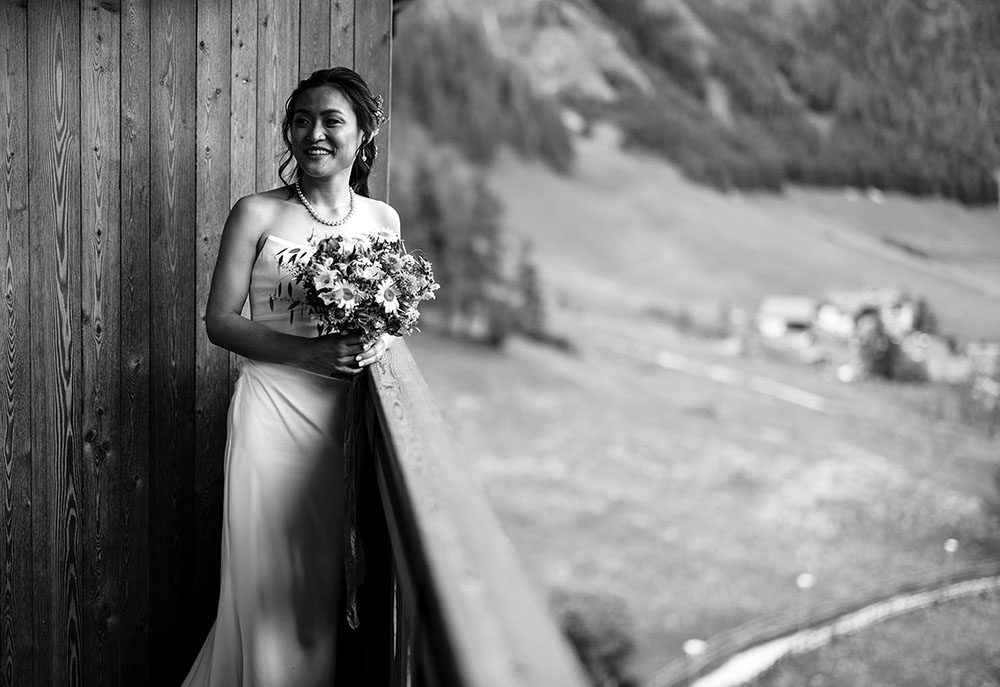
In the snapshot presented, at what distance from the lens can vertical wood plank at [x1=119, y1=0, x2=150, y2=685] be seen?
2609 mm

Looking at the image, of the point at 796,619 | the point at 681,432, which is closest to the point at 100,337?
the point at 681,432

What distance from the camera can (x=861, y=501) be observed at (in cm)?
1688

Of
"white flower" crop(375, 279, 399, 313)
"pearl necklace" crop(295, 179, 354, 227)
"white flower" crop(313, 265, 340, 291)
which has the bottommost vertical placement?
"white flower" crop(375, 279, 399, 313)

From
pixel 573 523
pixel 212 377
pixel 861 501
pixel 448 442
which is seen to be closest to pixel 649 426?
pixel 573 523

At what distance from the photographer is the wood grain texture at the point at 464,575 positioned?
27.1 inches

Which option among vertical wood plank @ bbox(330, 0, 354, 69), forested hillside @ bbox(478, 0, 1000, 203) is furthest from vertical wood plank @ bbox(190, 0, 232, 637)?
forested hillside @ bbox(478, 0, 1000, 203)

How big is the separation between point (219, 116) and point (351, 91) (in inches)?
26.3

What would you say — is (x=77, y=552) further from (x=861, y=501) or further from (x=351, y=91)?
(x=861, y=501)

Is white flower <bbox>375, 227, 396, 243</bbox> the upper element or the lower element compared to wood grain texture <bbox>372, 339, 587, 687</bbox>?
upper

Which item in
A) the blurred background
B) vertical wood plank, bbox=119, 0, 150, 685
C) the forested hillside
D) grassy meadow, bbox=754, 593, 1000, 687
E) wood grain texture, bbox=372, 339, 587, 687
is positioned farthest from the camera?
the forested hillside

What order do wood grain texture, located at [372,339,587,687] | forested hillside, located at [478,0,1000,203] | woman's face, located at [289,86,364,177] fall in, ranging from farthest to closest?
1. forested hillside, located at [478,0,1000,203]
2. woman's face, located at [289,86,364,177]
3. wood grain texture, located at [372,339,587,687]

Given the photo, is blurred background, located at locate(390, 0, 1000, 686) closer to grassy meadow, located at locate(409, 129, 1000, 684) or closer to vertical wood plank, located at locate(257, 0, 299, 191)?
grassy meadow, located at locate(409, 129, 1000, 684)

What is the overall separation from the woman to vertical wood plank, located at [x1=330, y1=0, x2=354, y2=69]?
1.97ft

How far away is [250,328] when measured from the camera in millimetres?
2105
